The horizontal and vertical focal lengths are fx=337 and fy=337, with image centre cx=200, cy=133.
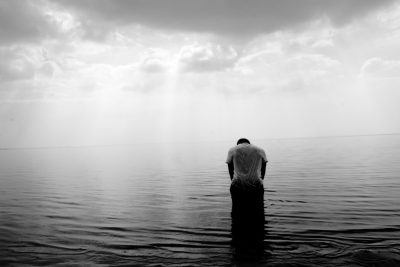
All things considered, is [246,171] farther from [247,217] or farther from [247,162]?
[247,217]

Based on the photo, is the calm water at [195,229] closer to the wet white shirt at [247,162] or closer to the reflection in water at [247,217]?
the reflection in water at [247,217]

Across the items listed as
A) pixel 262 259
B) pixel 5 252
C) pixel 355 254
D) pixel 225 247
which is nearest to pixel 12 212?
pixel 5 252

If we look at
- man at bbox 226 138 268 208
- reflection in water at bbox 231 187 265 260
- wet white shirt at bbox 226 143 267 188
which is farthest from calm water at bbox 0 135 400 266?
wet white shirt at bbox 226 143 267 188

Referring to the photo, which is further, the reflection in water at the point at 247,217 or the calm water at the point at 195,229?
the reflection in water at the point at 247,217

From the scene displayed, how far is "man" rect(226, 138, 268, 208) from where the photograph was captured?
33.7 ft

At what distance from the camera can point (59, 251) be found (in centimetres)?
955

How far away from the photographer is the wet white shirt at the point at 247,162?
1024 centimetres

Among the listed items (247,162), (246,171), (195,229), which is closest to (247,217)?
(246,171)

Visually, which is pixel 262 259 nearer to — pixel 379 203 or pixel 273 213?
pixel 273 213

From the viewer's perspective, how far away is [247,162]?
10297 millimetres

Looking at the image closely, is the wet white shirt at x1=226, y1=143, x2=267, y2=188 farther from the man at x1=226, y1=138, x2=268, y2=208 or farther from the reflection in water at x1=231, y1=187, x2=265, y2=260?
the reflection in water at x1=231, y1=187, x2=265, y2=260

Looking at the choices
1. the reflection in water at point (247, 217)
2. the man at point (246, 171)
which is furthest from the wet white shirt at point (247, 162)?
the reflection in water at point (247, 217)

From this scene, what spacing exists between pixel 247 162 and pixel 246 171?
30 centimetres

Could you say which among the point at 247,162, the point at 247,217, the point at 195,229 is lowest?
the point at 195,229
